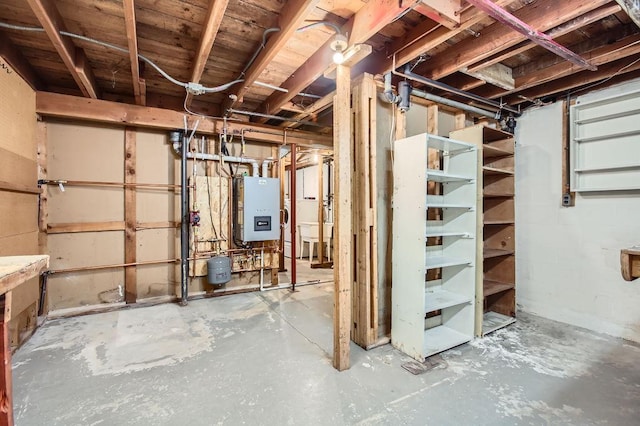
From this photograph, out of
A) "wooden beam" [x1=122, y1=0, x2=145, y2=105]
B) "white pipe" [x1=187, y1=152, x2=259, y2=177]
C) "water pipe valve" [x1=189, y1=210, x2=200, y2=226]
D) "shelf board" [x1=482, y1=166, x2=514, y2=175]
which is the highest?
"wooden beam" [x1=122, y1=0, x2=145, y2=105]

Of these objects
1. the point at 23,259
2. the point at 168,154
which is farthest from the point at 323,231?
the point at 23,259

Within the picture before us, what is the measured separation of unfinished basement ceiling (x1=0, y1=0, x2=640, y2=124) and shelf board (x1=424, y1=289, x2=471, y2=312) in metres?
2.04

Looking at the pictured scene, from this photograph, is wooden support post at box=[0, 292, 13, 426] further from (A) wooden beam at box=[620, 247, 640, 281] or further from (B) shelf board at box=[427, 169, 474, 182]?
(B) shelf board at box=[427, 169, 474, 182]

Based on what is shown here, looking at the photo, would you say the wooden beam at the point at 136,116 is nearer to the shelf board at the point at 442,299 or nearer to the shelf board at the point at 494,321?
the shelf board at the point at 442,299

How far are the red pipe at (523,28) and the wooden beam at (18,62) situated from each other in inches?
137

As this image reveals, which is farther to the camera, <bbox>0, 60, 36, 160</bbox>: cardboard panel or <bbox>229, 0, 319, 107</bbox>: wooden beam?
<bbox>0, 60, 36, 160</bbox>: cardboard panel

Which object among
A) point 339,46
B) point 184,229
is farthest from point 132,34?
point 184,229

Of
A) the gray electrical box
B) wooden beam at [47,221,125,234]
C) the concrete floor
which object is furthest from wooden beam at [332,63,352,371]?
wooden beam at [47,221,125,234]

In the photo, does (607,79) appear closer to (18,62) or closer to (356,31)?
(356,31)

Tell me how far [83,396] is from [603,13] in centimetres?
414

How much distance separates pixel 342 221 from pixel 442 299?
1305mm

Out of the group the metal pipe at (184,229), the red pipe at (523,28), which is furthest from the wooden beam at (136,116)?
the red pipe at (523,28)

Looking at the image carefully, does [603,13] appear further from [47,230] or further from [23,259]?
[47,230]

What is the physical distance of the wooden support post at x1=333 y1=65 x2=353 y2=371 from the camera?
2.20 meters
